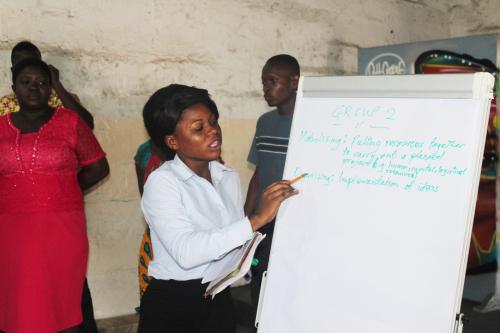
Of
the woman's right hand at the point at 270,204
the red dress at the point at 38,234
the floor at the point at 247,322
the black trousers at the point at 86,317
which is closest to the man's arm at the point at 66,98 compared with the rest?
the red dress at the point at 38,234

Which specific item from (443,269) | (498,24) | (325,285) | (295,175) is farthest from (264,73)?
(498,24)

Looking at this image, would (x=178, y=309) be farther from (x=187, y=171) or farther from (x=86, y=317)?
(x=86, y=317)

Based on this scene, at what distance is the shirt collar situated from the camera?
6.15ft

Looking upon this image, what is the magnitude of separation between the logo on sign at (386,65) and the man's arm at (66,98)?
2.13m

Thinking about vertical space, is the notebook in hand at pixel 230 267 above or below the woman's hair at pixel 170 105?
below

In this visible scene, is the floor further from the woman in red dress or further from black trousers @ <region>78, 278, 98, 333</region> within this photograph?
the woman in red dress

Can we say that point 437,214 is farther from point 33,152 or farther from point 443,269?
point 33,152

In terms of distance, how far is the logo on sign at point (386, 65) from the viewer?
4.35m

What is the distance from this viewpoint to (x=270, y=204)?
1816 millimetres

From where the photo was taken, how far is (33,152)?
2740 millimetres

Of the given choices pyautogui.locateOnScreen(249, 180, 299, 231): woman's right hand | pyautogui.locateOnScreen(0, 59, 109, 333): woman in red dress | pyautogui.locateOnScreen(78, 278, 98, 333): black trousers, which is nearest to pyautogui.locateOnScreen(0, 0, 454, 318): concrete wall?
pyautogui.locateOnScreen(78, 278, 98, 333): black trousers

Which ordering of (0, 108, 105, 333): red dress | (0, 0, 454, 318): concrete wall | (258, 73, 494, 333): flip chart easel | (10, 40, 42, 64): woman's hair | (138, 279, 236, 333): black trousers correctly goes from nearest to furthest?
(258, 73, 494, 333): flip chart easel < (138, 279, 236, 333): black trousers < (0, 108, 105, 333): red dress < (10, 40, 42, 64): woman's hair < (0, 0, 454, 318): concrete wall

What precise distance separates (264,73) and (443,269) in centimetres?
198

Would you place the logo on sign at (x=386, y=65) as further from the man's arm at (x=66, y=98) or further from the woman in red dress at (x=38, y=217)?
the woman in red dress at (x=38, y=217)
